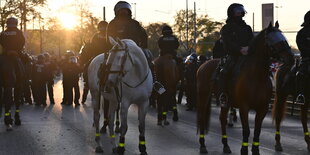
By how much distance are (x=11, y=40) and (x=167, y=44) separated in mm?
4109

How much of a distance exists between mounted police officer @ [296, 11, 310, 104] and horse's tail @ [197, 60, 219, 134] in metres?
1.98

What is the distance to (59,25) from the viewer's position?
79.9 meters

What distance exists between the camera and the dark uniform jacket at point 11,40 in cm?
1609

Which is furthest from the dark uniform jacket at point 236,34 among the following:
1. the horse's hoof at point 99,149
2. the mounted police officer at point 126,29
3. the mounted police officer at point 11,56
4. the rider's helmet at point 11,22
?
the rider's helmet at point 11,22

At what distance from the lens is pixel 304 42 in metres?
13.2

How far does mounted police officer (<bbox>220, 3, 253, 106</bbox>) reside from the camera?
11273 mm

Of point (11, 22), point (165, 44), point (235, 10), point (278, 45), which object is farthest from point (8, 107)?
point (278, 45)

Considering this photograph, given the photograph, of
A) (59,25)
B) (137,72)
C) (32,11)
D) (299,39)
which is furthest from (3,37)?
(59,25)

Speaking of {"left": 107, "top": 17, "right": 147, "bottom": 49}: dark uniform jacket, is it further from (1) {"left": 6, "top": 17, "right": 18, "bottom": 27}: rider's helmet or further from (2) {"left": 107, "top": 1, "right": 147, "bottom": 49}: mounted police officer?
(1) {"left": 6, "top": 17, "right": 18, "bottom": 27}: rider's helmet

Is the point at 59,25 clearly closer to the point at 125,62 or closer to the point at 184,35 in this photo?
the point at 184,35

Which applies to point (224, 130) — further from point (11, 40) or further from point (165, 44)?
point (11, 40)

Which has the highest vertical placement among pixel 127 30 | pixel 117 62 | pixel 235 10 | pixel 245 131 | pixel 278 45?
pixel 235 10

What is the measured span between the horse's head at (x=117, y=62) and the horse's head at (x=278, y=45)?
2.42 m

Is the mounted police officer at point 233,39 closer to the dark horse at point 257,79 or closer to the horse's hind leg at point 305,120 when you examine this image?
the dark horse at point 257,79
